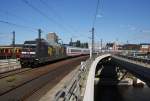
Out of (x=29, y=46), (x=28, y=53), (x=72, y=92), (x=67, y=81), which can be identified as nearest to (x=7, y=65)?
(x=28, y=53)

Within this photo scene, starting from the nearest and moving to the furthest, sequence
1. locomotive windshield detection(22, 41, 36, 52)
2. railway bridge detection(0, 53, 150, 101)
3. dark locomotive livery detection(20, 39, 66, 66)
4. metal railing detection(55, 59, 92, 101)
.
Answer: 1. metal railing detection(55, 59, 92, 101)
2. railway bridge detection(0, 53, 150, 101)
3. dark locomotive livery detection(20, 39, 66, 66)
4. locomotive windshield detection(22, 41, 36, 52)

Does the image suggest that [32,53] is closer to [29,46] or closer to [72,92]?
[29,46]

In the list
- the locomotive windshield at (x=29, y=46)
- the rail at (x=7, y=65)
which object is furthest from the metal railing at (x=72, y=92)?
the locomotive windshield at (x=29, y=46)

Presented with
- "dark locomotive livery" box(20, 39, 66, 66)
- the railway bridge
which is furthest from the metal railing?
"dark locomotive livery" box(20, 39, 66, 66)

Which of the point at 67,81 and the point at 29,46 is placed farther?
the point at 29,46

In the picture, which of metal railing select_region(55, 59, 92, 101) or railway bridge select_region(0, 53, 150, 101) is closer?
metal railing select_region(55, 59, 92, 101)

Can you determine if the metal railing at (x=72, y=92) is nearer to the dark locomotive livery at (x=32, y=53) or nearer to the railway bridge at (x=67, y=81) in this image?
the railway bridge at (x=67, y=81)

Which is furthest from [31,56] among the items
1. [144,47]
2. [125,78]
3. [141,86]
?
[144,47]

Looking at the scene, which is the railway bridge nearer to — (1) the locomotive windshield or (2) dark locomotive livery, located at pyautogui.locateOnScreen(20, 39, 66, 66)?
(2) dark locomotive livery, located at pyautogui.locateOnScreen(20, 39, 66, 66)

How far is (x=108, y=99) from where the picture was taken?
1705 inches

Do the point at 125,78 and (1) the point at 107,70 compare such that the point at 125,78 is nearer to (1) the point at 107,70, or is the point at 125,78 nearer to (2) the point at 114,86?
(2) the point at 114,86

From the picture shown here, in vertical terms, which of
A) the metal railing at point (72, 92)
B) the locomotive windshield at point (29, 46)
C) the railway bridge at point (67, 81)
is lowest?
the railway bridge at point (67, 81)

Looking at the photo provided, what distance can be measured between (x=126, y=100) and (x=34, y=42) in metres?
15.5

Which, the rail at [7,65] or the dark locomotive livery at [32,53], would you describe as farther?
the dark locomotive livery at [32,53]
